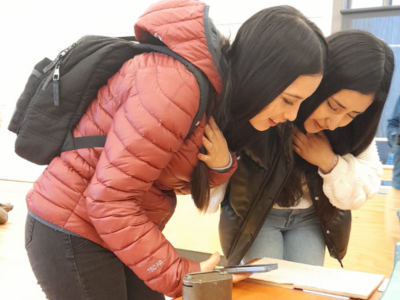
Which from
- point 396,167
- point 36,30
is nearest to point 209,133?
point 396,167

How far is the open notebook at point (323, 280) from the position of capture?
1114 millimetres

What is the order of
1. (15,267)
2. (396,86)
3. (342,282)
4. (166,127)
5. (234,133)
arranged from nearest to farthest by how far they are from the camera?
(166,127) → (342,282) → (234,133) → (15,267) → (396,86)

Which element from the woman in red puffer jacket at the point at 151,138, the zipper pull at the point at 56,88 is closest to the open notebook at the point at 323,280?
the woman in red puffer jacket at the point at 151,138

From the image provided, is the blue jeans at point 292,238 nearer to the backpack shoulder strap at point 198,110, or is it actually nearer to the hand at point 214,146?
the hand at point 214,146

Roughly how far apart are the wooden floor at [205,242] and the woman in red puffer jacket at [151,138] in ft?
5.24

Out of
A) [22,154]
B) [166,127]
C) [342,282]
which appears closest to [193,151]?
[166,127]

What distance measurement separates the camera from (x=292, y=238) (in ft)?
5.34

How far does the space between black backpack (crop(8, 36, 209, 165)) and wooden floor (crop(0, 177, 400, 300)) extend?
1705mm

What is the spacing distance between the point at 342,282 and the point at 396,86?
9.33 ft

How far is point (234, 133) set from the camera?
1.35 metres

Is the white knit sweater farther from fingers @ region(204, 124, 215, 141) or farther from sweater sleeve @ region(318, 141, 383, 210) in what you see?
fingers @ region(204, 124, 215, 141)

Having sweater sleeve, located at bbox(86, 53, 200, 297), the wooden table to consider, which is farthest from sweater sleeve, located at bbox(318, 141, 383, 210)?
sweater sleeve, located at bbox(86, 53, 200, 297)

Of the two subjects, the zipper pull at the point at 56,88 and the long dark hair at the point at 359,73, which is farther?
the long dark hair at the point at 359,73

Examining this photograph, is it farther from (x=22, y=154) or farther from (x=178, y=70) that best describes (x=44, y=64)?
(x=178, y=70)
